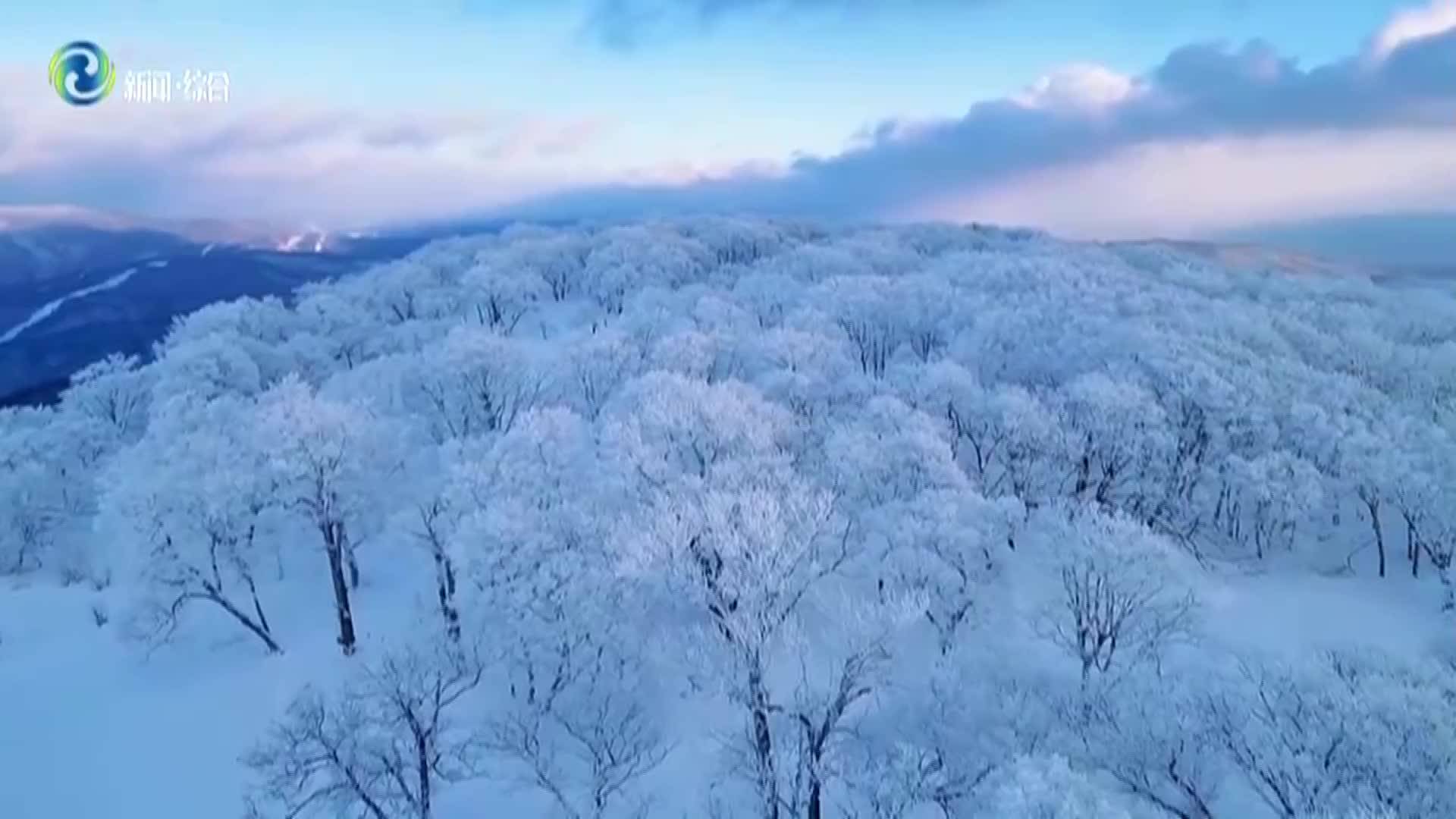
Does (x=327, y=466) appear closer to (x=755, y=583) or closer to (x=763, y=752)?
(x=755, y=583)

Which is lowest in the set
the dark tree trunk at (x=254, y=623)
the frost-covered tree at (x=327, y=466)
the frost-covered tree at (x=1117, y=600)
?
the dark tree trunk at (x=254, y=623)

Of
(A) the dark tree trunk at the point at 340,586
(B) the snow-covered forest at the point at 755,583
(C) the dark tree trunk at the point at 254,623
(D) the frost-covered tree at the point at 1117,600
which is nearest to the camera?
(B) the snow-covered forest at the point at 755,583

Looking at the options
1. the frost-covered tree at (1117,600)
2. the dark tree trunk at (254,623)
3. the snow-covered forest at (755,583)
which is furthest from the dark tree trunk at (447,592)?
the frost-covered tree at (1117,600)

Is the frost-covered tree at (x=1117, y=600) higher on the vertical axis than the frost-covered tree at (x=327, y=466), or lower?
lower

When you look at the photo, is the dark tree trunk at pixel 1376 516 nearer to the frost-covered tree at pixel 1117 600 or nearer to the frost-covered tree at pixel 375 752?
the frost-covered tree at pixel 1117 600

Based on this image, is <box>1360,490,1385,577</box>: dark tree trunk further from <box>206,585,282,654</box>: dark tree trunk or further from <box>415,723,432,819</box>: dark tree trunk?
<box>206,585,282,654</box>: dark tree trunk

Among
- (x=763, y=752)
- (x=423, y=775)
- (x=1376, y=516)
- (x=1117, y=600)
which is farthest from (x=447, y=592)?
(x=1376, y=516)

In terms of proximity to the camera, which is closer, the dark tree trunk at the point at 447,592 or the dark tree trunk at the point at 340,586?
the dark tree trunk at the point at 447,592

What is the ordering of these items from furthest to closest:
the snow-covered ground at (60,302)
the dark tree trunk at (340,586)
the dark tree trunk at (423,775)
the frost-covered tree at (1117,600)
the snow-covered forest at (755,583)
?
the snow-covered ground at (60,302), the dark tree trunk at (340,586), the frost-covered tree at (1117,600), the dark tree trunk at (423,775), the snow-covered forest at (755,583)
